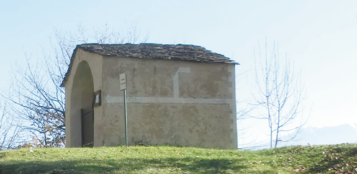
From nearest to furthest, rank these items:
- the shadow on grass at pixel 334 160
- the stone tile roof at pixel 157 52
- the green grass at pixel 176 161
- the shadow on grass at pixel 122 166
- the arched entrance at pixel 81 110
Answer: the shadow on grass at pixel 122 166 < the green grass at pixel 176 161 < the shadow on grass at pixel 334 160 < the stone tile roof at pixel 157 52 < the arched entrance at pixel 81 110

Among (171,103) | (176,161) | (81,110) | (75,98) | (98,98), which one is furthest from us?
(81,110)

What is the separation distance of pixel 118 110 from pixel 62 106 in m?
16.0

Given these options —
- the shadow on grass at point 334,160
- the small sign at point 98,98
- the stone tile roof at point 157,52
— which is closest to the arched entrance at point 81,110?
the stone tile roof at point 157,52

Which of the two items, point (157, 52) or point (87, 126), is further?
point (87, 126)

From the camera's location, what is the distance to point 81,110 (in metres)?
23.4

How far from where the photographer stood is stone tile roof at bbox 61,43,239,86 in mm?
19469

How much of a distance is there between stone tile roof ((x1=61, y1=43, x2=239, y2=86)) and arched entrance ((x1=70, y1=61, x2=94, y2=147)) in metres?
2.27

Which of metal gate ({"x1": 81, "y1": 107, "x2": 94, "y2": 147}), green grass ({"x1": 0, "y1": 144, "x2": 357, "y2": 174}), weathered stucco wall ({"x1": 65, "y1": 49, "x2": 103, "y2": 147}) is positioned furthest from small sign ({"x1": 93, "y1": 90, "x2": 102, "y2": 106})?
green grass ({"x1": 0, "y1": 144, "x2": 357, "y2": 174})

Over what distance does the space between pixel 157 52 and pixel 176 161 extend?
738 cm

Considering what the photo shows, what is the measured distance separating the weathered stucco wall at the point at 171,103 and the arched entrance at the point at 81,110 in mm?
4200

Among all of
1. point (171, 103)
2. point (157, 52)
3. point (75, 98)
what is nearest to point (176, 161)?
point (171, 103)

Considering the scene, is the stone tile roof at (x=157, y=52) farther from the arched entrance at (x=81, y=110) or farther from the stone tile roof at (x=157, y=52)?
the arched entrance at (x=81, y=110)

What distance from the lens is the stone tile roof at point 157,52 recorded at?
63.9 ft

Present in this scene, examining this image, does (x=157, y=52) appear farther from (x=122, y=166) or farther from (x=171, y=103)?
(x=122, y=166)
